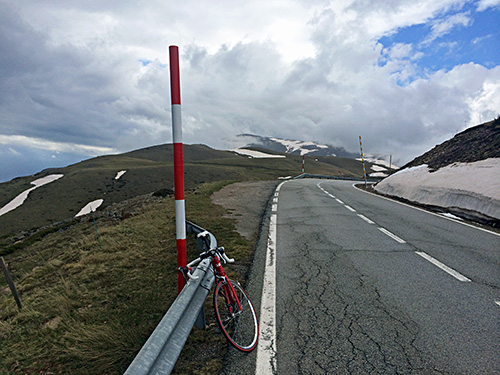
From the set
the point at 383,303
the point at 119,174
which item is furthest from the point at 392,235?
the point at 119,174

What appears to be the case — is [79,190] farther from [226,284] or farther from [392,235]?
[226,284]

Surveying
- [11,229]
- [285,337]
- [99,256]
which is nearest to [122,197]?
[11,229]

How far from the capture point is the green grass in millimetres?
3111

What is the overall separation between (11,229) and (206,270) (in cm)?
5496

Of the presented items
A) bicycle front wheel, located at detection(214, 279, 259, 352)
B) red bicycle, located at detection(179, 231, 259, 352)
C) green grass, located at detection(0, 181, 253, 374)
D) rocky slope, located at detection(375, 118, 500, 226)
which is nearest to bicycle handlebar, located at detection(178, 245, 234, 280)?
red bicycle, located at detection(179, 231, 259, 352)

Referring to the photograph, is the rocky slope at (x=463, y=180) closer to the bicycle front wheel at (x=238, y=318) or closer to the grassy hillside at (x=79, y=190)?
the bicycle front wheel at (x=238, y=318)

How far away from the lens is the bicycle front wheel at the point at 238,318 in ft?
10.5

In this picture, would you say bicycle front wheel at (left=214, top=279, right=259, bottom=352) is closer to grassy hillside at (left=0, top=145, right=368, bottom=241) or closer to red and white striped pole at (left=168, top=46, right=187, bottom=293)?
red and white striped pole at (left=168, top=46, right=187, bottom=293)

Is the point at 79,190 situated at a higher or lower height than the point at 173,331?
lower

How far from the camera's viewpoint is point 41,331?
3877 millimetres

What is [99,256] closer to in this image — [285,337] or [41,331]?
[41,331]

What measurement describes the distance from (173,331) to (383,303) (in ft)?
9.21

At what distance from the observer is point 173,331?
2514 millimetres

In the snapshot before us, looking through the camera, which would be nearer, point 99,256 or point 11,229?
point 99,256
